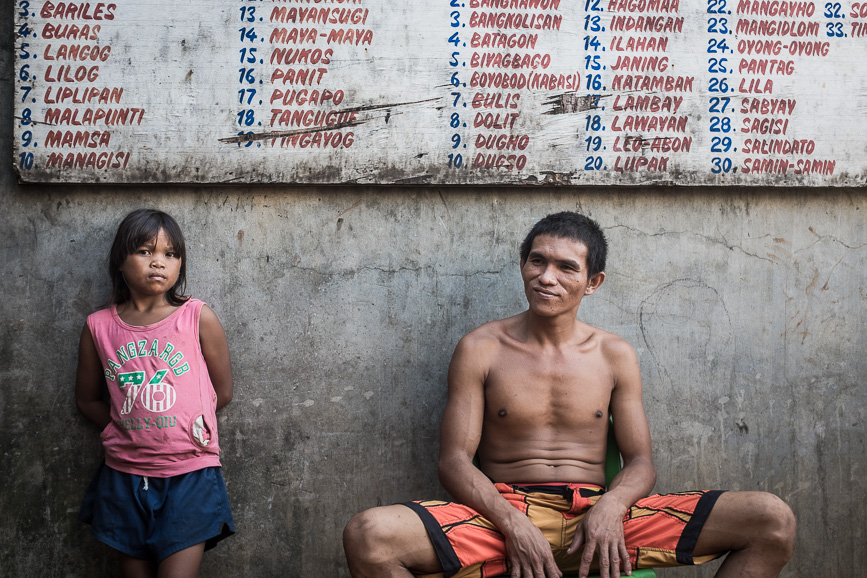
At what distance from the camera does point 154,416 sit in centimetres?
270

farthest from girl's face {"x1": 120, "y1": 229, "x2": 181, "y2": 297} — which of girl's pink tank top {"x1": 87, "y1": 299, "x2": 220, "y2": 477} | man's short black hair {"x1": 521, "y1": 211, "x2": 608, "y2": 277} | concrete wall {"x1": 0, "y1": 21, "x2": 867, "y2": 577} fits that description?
man's short black hair {"x1": 521, "y1": 211, "x2": 608, "y2": 277}

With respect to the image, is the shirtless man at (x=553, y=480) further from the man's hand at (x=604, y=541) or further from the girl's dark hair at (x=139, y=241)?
the girl's dark hair at (x=139, y=241)

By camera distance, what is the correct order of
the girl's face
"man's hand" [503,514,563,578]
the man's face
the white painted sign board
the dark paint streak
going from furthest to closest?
the dark paint streak → the white painted sign board → the girl's face → the man's face → "man's hand" [503,514,563,578]

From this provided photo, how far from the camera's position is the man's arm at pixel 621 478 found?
93.0 inches

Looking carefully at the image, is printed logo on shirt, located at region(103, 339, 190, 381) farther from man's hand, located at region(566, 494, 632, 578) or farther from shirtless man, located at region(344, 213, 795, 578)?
man's hand, located at region(566, 494, 632, 578)

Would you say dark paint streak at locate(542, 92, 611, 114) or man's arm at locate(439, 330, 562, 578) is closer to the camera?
man's arm at locate(439, 330, 562, 578)

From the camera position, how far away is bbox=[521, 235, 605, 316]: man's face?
264cm

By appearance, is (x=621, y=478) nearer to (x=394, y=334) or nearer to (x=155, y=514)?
(x=394, y=334)

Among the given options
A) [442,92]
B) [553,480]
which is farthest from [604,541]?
[442,92]

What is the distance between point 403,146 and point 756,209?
1.64 meters

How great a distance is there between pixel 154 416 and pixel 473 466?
1207 mm

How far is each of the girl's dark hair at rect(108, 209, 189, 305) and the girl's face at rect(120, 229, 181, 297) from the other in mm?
17

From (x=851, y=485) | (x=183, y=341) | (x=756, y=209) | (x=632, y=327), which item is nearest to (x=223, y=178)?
(x=183, y=341)

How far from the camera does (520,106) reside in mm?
3131
